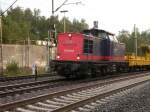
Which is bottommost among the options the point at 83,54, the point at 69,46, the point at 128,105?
the point at 128,105

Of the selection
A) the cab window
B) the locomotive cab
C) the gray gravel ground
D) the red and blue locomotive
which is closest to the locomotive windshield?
the red and blue locomotive

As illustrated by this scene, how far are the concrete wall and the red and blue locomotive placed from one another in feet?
44.5

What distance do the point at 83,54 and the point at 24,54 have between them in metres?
18.9

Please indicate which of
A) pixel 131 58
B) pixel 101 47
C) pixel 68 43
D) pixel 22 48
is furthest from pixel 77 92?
pixel 22 48

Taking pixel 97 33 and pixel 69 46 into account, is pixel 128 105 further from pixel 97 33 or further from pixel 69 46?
pixel 97 33

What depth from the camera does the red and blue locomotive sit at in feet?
73.7

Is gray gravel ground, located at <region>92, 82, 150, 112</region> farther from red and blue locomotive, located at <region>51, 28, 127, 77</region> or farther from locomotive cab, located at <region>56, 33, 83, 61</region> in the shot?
locomotive cab, located at <region>56, 33, 83, 61</region>

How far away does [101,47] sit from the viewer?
25.5 m

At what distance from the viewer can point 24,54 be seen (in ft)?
134

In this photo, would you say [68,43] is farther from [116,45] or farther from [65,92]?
[65,92]

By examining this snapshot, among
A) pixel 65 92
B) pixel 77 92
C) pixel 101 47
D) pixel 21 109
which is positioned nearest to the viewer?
pixel 21 109

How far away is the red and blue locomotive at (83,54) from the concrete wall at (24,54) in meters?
13.6

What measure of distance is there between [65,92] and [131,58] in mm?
20917

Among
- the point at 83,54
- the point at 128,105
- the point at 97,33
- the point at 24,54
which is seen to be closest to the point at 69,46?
the point at 83,54
